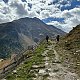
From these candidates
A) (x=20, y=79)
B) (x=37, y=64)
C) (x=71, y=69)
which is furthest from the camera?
(x=37, y=64)

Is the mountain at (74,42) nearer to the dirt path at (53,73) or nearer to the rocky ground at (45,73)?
the dirt path at (53,73)

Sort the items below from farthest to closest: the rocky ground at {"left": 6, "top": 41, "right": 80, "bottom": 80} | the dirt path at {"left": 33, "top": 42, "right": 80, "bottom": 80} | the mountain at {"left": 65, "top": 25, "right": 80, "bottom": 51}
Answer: the mountain at {"left": 65, "top": 25, "right": 80, "bottom": 51} < the dirt path at {"left": 33, "top": 42, "right": 80, "bottom": 80} < the rocky ground at {"left": 6, "top": 41, "right": 80, "bottom": 80}

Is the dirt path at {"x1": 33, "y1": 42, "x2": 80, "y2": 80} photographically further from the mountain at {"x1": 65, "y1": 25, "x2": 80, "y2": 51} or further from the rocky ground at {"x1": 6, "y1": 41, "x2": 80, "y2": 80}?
the mountain at {"x1": 65, "y1": 25, "x2": 80, "y2": 51}

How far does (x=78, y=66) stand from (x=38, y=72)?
209 inches

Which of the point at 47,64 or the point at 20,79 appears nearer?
the point at 20,79

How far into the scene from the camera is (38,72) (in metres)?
24.2

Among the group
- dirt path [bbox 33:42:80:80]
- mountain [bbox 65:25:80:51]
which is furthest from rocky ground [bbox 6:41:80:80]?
mountain [bbox 65:25:80:51]

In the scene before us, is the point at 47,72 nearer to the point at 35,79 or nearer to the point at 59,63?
the point at 35,79

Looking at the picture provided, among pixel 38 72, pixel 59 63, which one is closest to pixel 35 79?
pixel 38 72

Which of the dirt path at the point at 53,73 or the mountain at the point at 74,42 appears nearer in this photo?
the dirt path at the point at 53,73

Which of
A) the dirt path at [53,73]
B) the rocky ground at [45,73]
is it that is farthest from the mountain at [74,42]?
the rocky ground at [45,73]

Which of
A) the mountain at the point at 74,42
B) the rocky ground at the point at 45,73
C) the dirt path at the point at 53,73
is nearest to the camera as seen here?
the rocky ground at the point at 45,73

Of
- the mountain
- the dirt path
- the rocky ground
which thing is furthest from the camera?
the mountain

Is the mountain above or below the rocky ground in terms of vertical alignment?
above
